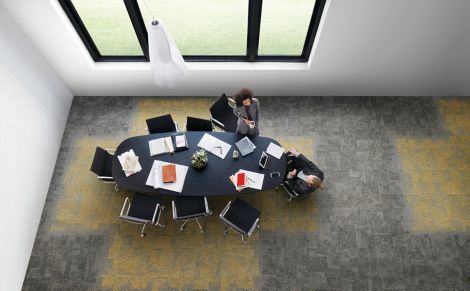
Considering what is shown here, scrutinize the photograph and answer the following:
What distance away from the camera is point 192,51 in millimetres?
6715

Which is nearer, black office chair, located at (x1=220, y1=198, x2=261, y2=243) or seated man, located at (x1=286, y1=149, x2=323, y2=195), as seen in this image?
black office chair, located at (x1=220, y1=198, x2=261, y2=243)

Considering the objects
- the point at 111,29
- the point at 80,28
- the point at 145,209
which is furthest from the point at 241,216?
the point at 111,29

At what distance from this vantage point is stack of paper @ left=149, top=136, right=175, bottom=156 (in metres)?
5.32

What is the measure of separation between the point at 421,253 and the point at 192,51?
16.5 feet

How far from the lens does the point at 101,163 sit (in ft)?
18.3

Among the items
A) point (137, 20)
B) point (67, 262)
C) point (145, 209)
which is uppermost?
point (137, 20)

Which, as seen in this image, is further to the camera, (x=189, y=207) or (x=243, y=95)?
(x=189, y=207)

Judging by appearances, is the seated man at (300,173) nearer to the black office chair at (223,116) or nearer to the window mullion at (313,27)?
the black office chair at (223,116)

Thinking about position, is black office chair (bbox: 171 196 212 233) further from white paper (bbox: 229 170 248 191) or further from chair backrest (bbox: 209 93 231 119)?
chair backrest (bbox: 209 93 231 119)

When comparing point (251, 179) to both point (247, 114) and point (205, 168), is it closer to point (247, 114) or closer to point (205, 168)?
point (205, 168)

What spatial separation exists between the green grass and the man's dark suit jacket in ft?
6.88

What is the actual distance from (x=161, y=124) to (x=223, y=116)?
3.37 ft

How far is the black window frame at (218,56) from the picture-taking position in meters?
5.32

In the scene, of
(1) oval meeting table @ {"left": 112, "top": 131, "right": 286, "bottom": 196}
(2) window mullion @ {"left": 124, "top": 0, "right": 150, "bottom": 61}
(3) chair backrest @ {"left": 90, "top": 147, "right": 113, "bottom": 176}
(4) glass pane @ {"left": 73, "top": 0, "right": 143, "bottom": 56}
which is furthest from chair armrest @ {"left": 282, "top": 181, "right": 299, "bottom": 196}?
(4) glass pane @ {"left": 73, "top": 0, "right": 143, "bottom": 56}
